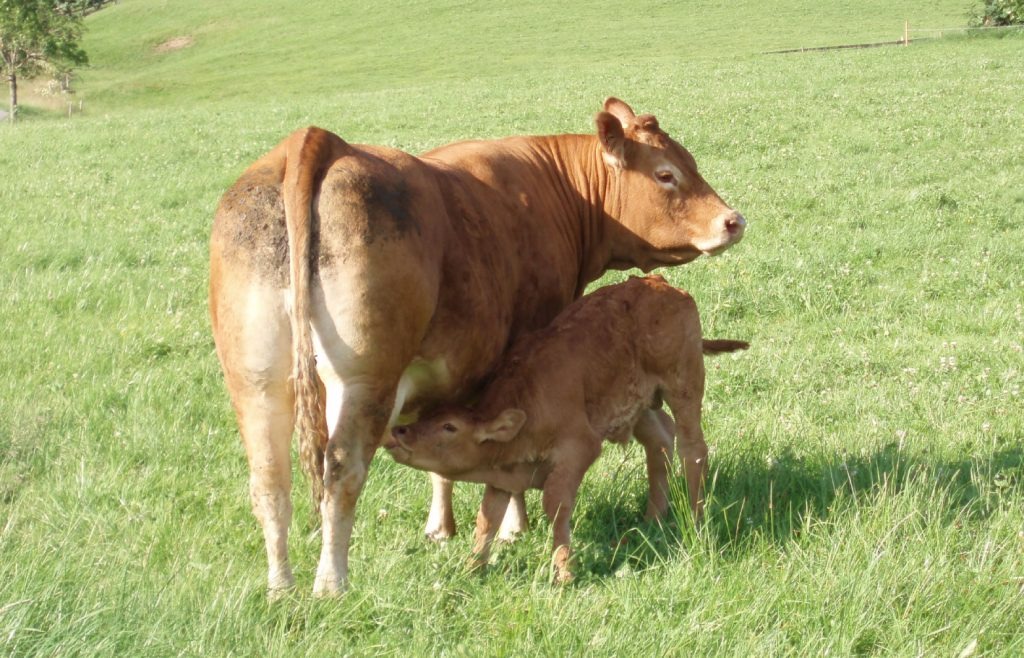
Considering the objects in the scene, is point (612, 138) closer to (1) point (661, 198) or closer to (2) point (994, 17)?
(1) point (661, 198)

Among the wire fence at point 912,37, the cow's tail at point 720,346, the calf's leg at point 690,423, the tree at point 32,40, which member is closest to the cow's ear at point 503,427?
the calf's leg at point 690,423

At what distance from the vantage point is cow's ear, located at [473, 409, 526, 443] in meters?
5.02

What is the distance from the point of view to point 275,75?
60.9m

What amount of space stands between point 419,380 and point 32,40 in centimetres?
6101

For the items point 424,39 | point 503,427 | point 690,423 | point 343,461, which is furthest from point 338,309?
point 424,39

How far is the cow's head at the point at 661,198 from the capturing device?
21.4 feet

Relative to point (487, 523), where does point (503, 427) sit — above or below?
above

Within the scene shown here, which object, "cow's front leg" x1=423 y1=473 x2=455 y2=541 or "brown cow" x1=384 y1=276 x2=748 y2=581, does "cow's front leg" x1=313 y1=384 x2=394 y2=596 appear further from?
"cow's front leg" x1=423 y1=473 x2=455 y2=541

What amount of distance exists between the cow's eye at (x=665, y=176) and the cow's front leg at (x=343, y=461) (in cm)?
268

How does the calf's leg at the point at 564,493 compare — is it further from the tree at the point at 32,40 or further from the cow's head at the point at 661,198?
the tree at the point at 32,40

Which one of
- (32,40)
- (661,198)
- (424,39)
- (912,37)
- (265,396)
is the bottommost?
(912,37)

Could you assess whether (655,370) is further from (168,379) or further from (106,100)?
(106,100)

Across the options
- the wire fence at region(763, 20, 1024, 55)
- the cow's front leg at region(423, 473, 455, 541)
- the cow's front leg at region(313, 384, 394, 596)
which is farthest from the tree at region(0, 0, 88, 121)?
the cow's front leg at region(313, 384, 394, 596)

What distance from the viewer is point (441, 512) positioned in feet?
18.8
